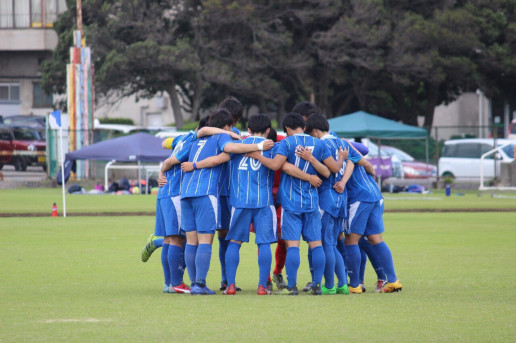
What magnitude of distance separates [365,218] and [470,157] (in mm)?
27998

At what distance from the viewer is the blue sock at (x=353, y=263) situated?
10.2 m

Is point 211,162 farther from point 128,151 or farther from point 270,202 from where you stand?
point 128,151

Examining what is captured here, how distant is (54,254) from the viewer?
46.9 ft

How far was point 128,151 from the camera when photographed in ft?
105

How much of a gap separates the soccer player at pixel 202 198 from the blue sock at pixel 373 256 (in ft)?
5.32

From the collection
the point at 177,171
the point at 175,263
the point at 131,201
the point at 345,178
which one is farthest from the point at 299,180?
the point at 131,201

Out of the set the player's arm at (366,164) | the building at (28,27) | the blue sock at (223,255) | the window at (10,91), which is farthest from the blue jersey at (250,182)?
the window at (10,91)

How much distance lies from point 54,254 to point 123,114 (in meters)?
60.4

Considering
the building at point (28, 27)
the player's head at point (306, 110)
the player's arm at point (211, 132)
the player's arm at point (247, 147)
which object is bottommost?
the player's arm at point (247, 147)

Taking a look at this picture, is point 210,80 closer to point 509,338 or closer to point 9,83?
point 9,83

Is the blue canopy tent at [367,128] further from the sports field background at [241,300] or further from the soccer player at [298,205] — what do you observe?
the soccer player at [298,205]

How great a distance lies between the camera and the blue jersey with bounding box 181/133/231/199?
999 cm

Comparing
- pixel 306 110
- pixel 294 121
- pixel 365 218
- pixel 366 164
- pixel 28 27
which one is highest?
pixel 28 27

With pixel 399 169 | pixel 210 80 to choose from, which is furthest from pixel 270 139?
pixel 210 80
